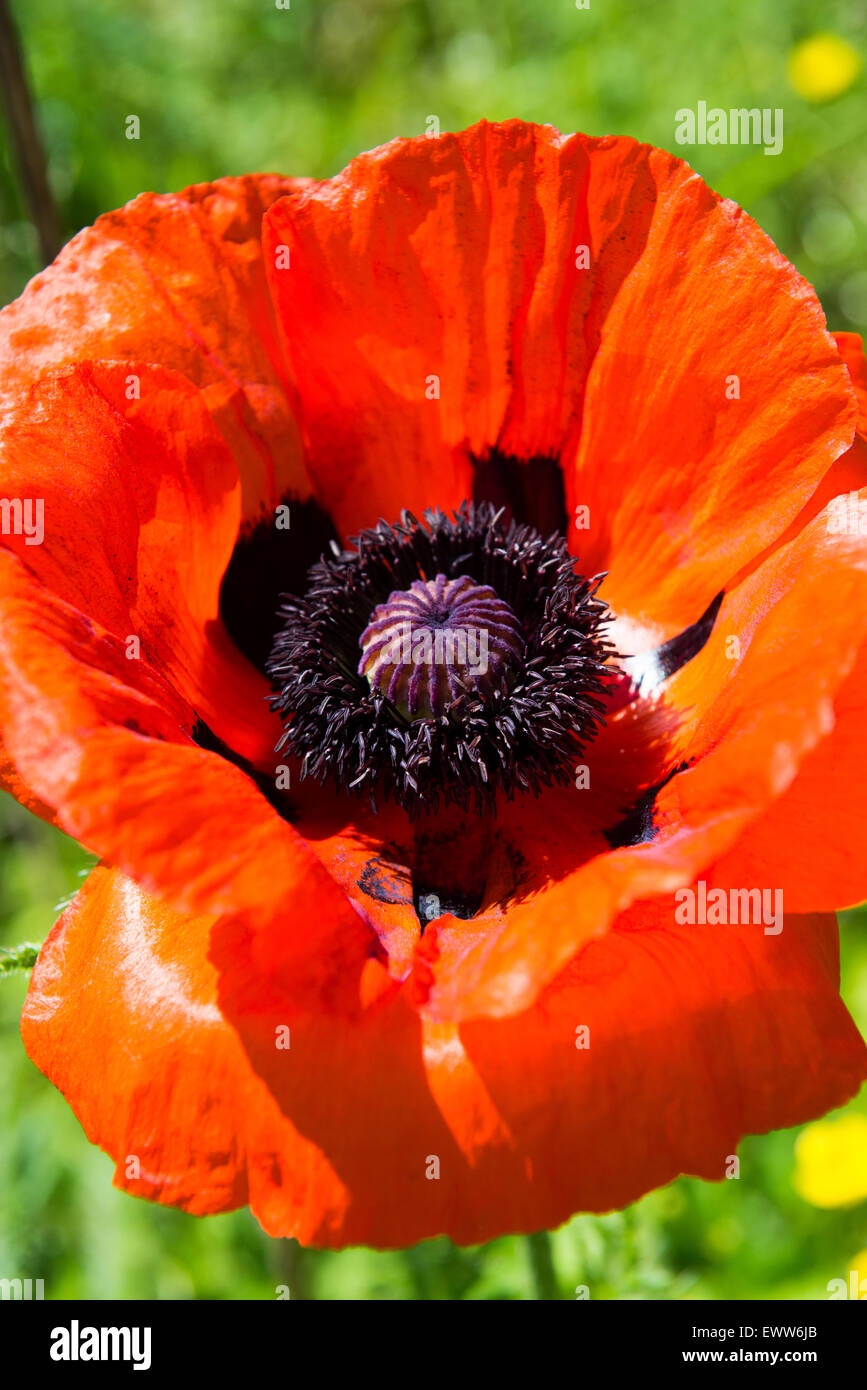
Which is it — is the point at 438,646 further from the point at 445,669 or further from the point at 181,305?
the point at 181,305

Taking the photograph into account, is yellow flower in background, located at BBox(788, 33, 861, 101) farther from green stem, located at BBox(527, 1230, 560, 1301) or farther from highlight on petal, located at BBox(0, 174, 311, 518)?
green stem, located at BBox(527, 1230, 560, 1301)

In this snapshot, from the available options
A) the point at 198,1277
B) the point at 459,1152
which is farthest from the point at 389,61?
the point at 459,1152

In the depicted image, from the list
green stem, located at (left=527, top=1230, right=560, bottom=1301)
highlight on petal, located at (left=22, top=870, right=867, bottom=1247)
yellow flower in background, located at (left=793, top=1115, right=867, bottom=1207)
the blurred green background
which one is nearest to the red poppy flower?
highlight on petal, located at (left=22, top=870, right=867, bottom=1247)

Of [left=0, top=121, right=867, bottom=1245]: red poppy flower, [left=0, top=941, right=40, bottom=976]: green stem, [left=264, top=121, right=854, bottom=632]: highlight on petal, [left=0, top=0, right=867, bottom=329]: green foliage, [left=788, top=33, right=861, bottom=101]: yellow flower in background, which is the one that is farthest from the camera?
[left=788, top=33, right=861, bottom=101]: yellow flower in background

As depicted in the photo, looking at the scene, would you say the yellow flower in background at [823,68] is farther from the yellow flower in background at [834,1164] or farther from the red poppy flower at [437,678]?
the yellow flower in background at [834,1164]

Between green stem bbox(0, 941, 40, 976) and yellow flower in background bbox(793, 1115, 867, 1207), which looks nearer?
green stem bbox(0, 941, 40, 976)

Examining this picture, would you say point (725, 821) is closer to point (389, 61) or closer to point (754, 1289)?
point (754, 1289)

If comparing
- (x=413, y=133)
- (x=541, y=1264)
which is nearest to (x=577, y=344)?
(x=541, y=1264)
